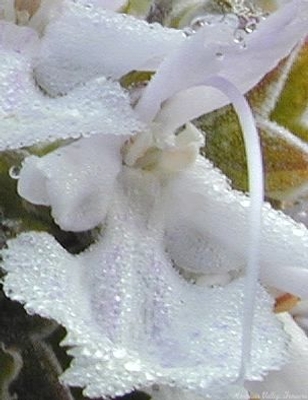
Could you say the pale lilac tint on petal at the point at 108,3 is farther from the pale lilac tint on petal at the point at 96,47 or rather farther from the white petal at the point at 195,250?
the white petal at the point at 195,250

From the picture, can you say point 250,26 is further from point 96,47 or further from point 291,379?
point 291,379

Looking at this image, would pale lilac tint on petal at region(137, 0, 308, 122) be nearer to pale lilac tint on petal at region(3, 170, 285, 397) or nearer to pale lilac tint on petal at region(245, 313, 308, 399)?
pale lilac tint on petal at region(3, 170, 285, 397)

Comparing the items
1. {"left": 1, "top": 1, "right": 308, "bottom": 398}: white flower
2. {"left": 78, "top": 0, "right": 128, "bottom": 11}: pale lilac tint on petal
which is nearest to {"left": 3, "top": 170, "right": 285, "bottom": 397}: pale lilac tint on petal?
{"left": 1, "top": 1, "right": 308, "bottom": 398}: white flower

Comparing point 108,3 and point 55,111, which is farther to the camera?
point 108,3

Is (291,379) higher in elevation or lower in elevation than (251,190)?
lower

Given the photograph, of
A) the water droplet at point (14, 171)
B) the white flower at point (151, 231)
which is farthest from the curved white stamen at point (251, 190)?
the water droplet at point (14, 171)

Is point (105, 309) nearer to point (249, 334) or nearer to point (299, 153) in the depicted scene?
point (249, 334)

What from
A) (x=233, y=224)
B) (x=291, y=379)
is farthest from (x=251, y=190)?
(x=291, y=379)
